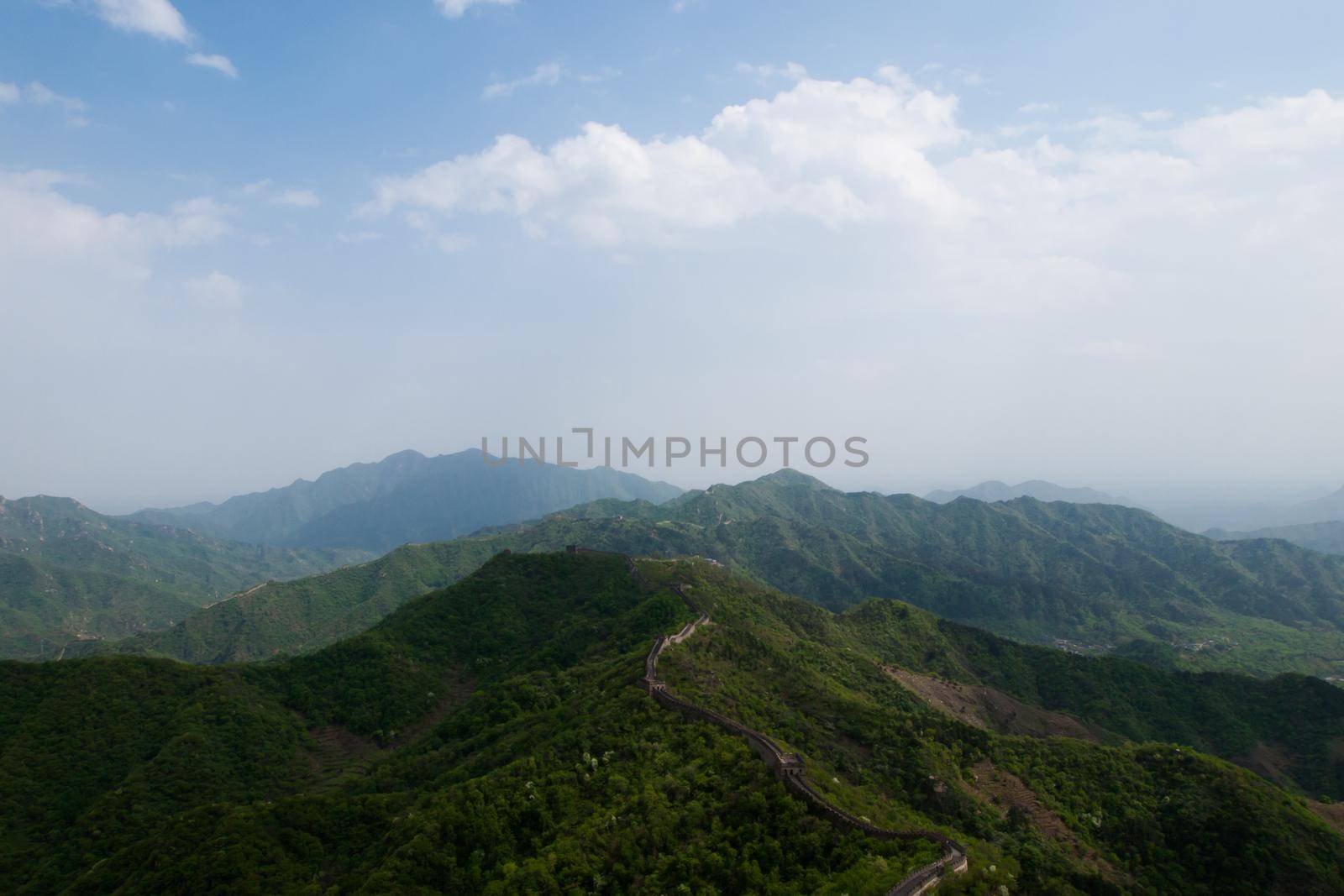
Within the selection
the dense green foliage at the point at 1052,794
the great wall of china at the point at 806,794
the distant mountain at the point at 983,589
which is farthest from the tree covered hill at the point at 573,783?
the distant mountain at the point at 983,589

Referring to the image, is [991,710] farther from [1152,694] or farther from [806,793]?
[806,793]

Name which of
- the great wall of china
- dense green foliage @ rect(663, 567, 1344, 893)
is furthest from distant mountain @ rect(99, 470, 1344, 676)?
the great wall of china

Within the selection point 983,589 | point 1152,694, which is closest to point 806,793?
point 1152,694

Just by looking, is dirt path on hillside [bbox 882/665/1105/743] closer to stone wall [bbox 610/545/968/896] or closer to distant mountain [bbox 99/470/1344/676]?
stone wall [bbox 610/545/968/896]

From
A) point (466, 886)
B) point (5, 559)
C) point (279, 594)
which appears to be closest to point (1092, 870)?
point (466, 886)

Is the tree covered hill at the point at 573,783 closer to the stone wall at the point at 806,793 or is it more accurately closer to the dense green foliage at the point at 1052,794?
the dense green foliage at the point at 1052,794

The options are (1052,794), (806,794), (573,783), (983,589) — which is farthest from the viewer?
(983,589)
